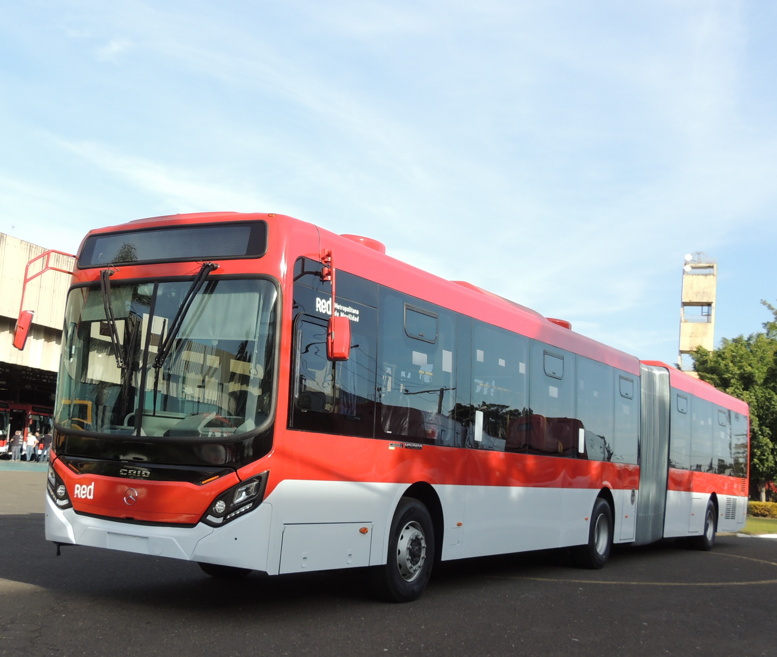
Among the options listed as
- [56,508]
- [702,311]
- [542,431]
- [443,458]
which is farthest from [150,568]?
[702,311]

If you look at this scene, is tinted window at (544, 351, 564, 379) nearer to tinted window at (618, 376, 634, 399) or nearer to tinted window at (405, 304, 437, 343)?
tinted window at (618, 376, 634, 399)

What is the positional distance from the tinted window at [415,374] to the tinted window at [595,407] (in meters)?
3.89

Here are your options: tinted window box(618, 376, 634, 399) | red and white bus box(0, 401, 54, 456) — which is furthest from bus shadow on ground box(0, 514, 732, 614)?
red and white bus box(0, 401, 54, 456)

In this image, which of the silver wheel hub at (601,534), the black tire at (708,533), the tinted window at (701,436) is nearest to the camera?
the silver wheel hub at (601,534)

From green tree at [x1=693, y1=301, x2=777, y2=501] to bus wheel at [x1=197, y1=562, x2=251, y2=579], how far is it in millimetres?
31740

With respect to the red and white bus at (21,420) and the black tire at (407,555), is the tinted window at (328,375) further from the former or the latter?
the red and white bus at (21,420)

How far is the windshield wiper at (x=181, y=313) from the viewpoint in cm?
699

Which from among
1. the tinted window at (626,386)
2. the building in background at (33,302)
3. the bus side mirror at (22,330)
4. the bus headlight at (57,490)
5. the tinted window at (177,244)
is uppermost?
the building in background at (33,302)

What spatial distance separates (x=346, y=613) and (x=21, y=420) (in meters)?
44.9

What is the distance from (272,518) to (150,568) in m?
3.70

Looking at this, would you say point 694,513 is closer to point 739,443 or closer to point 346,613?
point 739,443

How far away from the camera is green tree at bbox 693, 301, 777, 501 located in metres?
40.8

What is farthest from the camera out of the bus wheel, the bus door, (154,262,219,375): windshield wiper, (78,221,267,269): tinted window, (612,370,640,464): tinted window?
the bus door

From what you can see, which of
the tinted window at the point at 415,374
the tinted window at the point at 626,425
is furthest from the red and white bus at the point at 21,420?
the tinted window at the point at 415,374
